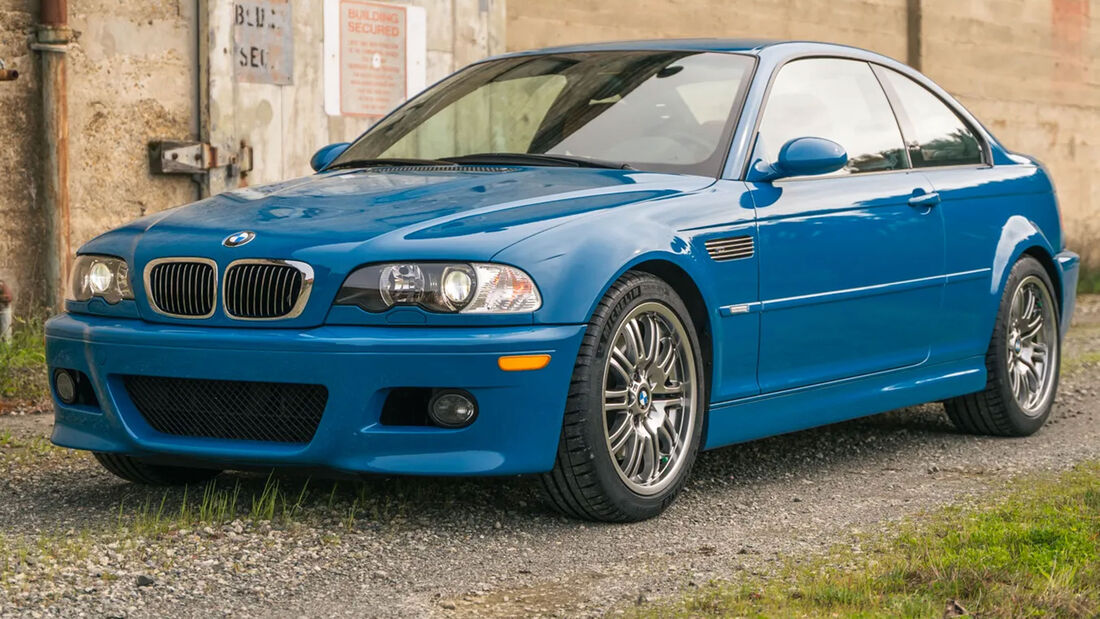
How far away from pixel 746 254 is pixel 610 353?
0.75 meters

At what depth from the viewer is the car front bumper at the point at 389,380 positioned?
4543mm

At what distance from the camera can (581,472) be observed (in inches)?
189

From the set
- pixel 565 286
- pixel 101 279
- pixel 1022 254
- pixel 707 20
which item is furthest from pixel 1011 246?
pixel 707 20

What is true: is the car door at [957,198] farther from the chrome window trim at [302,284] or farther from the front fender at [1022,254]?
the chrome window trim at [302,284]

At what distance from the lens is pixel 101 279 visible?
5.11 metres

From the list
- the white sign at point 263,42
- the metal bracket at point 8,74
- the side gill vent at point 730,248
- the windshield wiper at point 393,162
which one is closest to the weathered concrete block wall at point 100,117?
the white sign at point 263,42

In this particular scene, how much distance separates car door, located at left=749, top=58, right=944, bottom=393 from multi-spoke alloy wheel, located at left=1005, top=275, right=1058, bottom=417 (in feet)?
2.50

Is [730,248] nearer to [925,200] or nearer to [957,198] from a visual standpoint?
[925,200]

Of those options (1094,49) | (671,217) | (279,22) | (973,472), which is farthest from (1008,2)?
(671,217)

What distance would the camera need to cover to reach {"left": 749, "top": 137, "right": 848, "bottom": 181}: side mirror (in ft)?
18.1

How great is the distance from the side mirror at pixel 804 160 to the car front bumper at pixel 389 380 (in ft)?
3.92

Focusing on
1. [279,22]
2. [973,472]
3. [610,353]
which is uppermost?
[279,22]

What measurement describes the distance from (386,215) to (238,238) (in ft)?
1.38

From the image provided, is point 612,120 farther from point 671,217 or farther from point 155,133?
point 155,133
